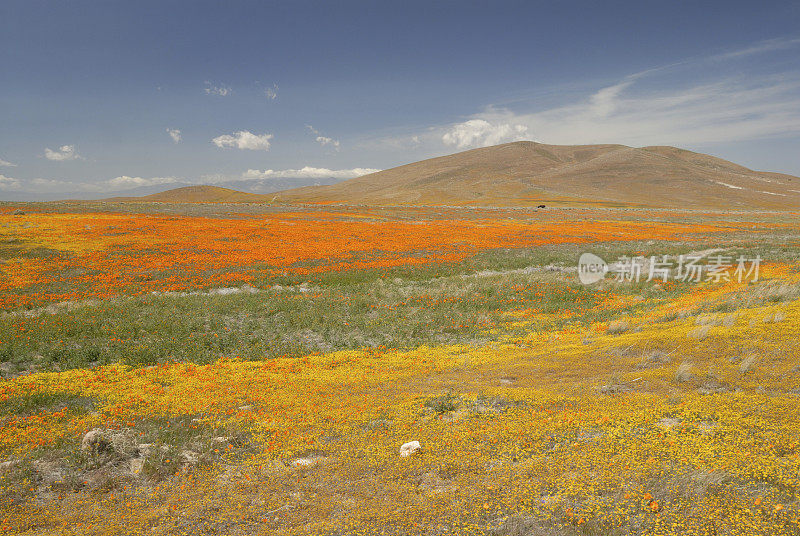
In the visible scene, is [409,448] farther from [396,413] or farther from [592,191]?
[592,191]

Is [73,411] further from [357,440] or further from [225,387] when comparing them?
[357,440]

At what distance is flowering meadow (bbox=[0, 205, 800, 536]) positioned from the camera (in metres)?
5.80

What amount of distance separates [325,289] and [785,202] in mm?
189360

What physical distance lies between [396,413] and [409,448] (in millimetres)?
1767

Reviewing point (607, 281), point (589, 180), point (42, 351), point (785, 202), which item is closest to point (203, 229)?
point (42, 351)

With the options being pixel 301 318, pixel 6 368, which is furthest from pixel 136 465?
pixel 301 318

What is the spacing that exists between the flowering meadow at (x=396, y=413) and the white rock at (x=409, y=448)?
12cm

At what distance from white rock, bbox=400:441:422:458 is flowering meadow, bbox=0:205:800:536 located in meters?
0.12

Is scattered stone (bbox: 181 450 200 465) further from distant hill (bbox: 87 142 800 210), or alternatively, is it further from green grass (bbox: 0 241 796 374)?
distant hill (bbox: 87 142 800 210)

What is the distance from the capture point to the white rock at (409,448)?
292 inches

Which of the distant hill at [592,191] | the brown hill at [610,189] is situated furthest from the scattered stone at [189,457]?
the distant hill at [592,191]

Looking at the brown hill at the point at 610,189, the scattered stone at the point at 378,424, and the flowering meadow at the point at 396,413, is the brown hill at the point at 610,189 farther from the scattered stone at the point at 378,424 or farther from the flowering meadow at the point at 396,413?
the scattered stone at the point at 378,424

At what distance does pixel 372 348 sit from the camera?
15656 mm

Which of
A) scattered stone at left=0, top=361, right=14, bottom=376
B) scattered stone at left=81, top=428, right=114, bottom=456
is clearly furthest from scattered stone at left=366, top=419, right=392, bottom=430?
scattered stone at left=0, top=361, right=14, bottom=376
